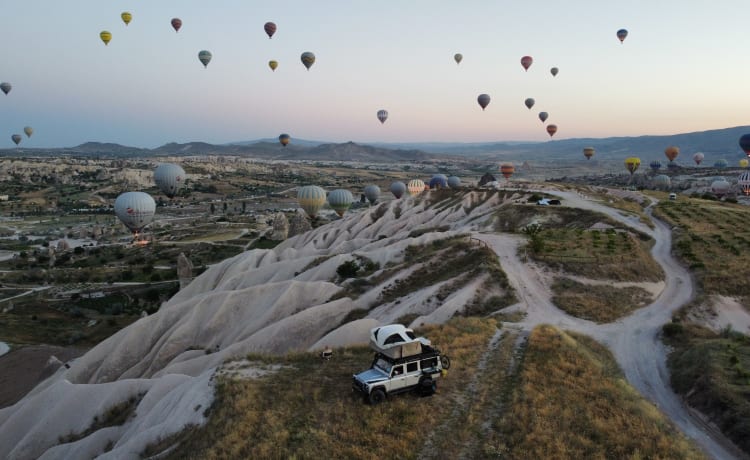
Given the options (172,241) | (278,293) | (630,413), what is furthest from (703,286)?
(172,241)

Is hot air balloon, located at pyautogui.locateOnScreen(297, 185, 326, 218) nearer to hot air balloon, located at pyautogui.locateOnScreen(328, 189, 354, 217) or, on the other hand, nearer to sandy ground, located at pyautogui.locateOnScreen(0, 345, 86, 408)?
hot air balloon, located at pyautogui.locateOnScreen(328, 189, 354, 217)

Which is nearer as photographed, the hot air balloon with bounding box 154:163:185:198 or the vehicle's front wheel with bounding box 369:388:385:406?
the vehicle's front wheel with bounding box 369:388:385:406

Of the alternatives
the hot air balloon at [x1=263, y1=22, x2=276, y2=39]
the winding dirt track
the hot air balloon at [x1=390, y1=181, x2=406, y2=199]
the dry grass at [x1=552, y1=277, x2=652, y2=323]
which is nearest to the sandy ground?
the winding dirt track

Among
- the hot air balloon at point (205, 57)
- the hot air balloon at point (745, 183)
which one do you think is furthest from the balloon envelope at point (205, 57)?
the hot air balloon at point (745, 183)

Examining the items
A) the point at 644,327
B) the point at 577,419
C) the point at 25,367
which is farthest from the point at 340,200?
the point at 577,419

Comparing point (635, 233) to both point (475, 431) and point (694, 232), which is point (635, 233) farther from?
point (475, 431)
